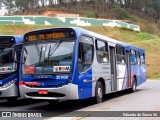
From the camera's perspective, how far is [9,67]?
1355 centimetres

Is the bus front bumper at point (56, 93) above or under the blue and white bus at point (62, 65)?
under

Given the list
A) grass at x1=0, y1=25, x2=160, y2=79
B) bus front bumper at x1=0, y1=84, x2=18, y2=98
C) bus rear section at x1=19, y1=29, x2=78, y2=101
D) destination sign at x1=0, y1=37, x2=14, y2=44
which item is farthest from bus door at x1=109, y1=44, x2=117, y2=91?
grass at x1=0, y1=25, x2=160, y2=79

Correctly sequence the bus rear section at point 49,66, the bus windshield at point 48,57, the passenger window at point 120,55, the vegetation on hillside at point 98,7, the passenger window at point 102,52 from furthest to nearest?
the vegetation on hillside at point 98,7, the passenger window at point 120,55, the passenger window at point 102,52, the bus windshield at point 48,57, the bus rear section at point 49,66

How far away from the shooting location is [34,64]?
489 inches

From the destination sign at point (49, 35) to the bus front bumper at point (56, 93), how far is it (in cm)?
178

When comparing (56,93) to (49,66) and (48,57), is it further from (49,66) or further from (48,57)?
(48,57)

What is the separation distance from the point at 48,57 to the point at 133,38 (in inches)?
1904

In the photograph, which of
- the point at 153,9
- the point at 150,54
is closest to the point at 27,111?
the point at 150,54

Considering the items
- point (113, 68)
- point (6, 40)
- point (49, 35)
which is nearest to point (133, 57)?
point (113, 68)

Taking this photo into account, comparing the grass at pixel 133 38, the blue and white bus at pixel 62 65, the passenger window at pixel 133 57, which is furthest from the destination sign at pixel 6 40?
the grass at pixel 133 38

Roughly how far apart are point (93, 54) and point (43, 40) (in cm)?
199

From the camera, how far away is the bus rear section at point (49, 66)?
11.8 m

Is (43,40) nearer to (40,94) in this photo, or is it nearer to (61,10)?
(40,94)

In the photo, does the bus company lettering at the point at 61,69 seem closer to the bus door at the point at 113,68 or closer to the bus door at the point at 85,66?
the bus door at the point at 85,66
